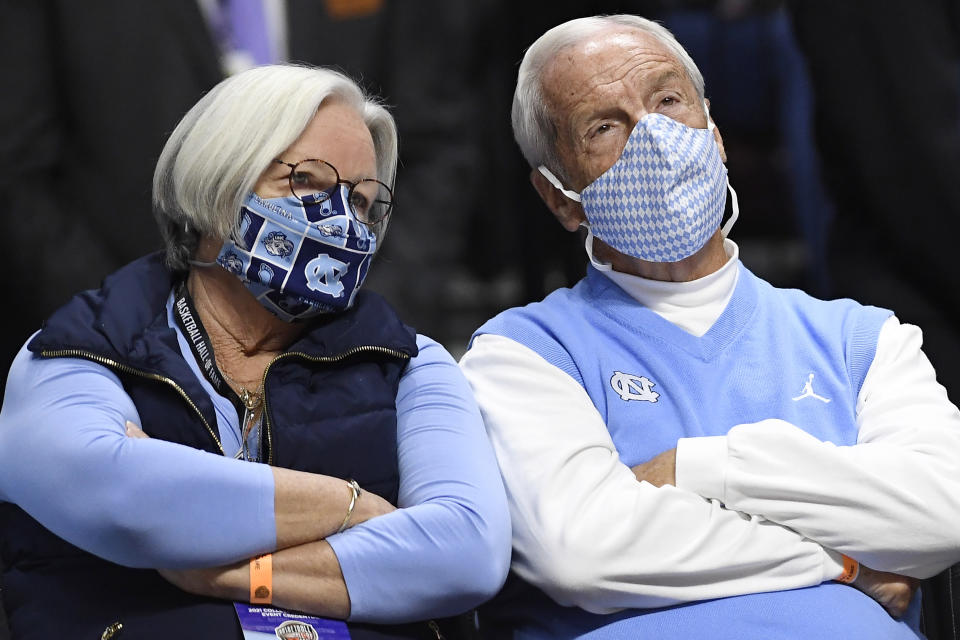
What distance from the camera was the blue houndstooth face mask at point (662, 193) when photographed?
9.15ft

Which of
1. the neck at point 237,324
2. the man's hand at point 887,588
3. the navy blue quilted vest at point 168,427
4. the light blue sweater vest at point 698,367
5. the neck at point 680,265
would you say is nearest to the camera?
the navy blue quilted vest at point 168,427

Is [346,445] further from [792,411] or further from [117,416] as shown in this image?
[792,411]

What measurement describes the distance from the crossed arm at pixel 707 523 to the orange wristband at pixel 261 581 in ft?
1.52

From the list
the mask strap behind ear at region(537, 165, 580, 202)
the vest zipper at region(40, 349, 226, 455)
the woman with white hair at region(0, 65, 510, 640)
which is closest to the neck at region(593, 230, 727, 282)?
the mask strap behind ear at region(537, 165, 580, 202)

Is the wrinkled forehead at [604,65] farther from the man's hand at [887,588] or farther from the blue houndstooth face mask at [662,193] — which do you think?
the man's hand at [887,588]

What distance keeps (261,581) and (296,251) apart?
2.11 feet

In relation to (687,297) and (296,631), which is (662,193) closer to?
(687,297)

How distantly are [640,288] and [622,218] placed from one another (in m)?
0.15

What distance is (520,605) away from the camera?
267cm

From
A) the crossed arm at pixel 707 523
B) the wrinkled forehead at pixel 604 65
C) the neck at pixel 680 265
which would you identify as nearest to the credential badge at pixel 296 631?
the crossed arm at pixel 707 523

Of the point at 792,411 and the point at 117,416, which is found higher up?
the point at 117,416

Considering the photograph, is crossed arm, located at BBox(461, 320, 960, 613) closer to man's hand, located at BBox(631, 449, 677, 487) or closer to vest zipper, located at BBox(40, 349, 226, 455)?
man's hand, located at BBox(631, 449, 677, 487)

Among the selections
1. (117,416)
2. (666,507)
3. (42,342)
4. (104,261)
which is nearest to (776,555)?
(666,507)

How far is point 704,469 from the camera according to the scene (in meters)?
2.53
